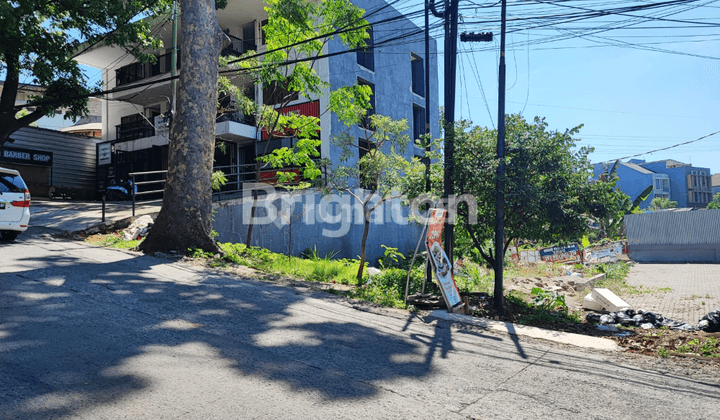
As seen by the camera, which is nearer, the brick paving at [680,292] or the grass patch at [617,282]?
the brick paving at [680,292]

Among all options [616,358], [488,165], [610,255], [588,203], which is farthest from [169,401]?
[610,255]

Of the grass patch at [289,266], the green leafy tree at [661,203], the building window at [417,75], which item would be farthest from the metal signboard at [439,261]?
the green leafy tree at [661,203]

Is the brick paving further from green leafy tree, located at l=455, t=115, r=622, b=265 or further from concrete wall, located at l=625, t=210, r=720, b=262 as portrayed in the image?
concrete wall, located at l=625, t=210, r=720, b=262

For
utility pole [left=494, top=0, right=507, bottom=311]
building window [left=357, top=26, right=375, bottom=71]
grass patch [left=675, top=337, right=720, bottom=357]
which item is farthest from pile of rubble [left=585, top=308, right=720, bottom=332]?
building window [left=357, top=26, right=375, bottom=71]

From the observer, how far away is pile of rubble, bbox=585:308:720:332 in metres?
7.88

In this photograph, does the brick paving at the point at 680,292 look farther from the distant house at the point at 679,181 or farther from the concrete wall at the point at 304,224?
the distant house at the point at 679,181

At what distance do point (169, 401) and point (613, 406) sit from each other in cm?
397

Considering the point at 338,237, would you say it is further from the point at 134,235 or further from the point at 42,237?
the point at 42,237

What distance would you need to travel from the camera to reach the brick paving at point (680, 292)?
1055cm

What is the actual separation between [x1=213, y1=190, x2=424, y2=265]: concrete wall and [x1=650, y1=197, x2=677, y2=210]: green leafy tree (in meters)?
61.7

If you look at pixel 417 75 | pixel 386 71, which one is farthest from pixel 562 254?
pixel 386 71

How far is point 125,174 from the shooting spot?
27.6m

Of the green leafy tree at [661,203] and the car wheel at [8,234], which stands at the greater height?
the green leafy tree at [661,203]

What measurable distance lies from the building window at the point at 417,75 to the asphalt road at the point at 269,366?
70.3ft
